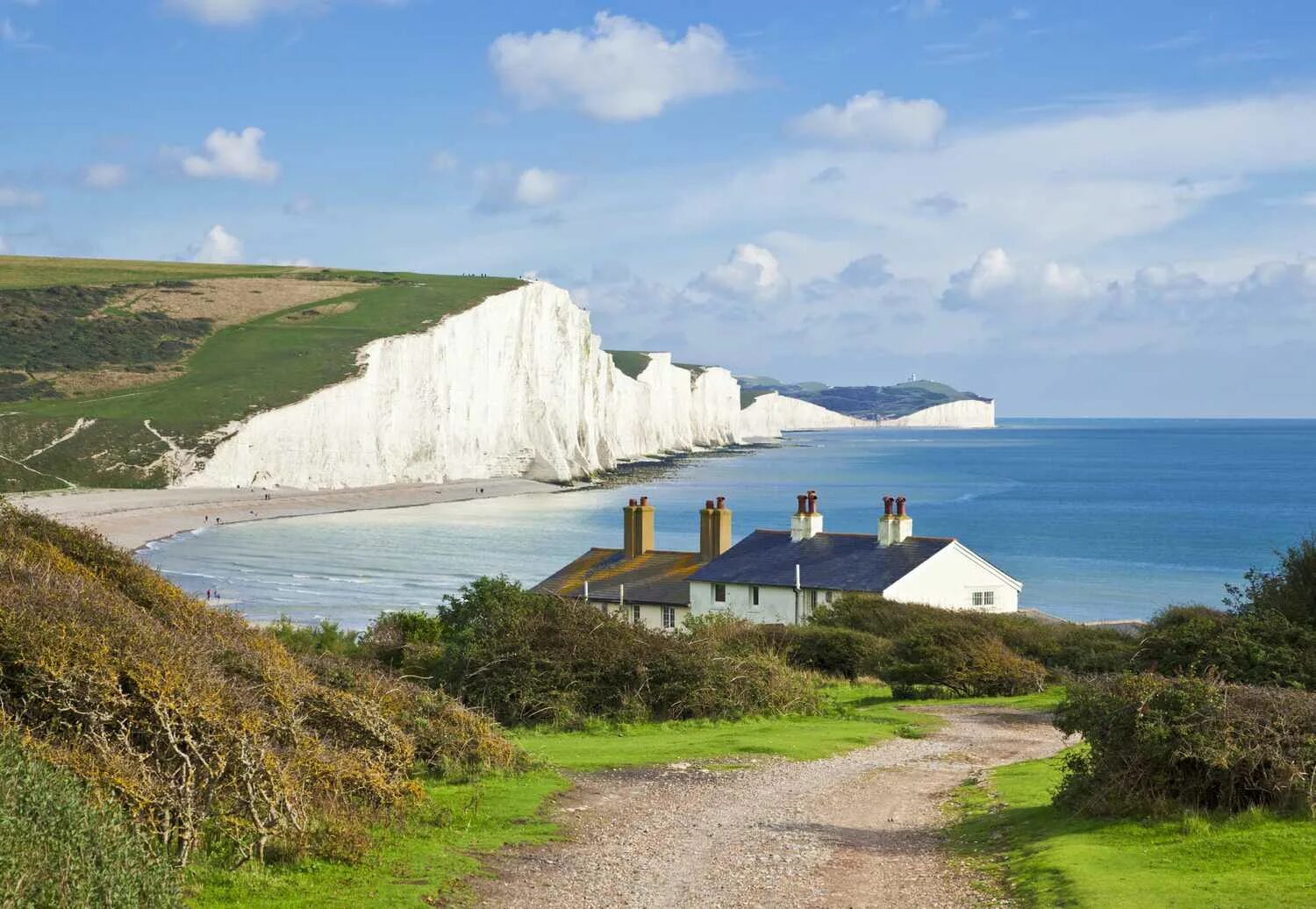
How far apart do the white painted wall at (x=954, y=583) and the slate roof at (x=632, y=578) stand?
21.4ft

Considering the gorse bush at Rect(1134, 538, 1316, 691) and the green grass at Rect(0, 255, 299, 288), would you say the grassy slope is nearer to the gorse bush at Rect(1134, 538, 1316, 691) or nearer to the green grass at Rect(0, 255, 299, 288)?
the gorse bush at Rect(1134, 538, 1316, 691)

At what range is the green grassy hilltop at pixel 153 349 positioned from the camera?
324 ft

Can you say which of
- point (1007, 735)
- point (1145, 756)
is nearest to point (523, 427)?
point (1007, 735)

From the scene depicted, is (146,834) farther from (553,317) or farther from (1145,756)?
(553,317)

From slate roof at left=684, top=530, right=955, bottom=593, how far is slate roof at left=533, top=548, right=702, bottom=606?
2.80 feet

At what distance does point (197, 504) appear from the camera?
93562 millimetres

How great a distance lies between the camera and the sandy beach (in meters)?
81.7

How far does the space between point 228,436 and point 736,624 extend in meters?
80.4

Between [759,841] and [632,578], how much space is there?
2774 centimetres

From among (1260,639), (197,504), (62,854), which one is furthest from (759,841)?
(197,504)

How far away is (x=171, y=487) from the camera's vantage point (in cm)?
9781

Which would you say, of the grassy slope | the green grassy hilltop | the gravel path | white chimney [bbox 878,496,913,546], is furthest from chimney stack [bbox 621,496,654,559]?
the green grassy hilltop

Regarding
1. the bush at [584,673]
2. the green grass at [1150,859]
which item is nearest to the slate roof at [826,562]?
the bush at [584,673]

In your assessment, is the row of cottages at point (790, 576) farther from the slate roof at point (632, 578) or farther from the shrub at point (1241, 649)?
the shrub at point (1241, 649)
